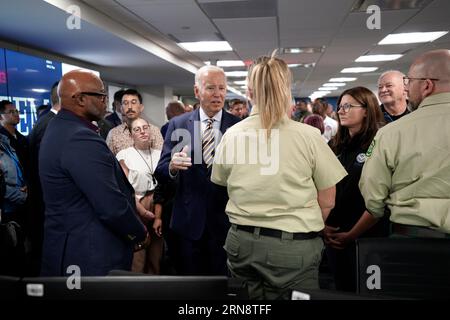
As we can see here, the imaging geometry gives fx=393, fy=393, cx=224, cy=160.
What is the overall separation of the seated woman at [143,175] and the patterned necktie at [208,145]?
0.86 meters

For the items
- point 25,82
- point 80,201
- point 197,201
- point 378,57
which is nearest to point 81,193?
point 80,201

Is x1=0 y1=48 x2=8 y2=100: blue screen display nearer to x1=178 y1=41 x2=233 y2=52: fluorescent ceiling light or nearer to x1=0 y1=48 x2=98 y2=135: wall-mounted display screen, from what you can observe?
x1=0 y1=48 x2=98 y2=135: wall-mounted display screen

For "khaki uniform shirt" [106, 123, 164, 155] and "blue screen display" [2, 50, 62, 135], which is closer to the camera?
"khaki uniform shirt" [106, 123, 164, 155]

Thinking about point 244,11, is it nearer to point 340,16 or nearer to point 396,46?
point 340,16

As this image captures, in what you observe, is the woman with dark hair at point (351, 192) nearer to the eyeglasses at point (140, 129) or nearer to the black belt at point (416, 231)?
the black belt at point (416, 231)

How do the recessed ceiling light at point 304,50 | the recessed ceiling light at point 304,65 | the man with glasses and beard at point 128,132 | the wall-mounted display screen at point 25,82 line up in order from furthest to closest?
the recessed ceiling light at point 304,65, the recessed ceiling light at point 304,50, the wall-mounted display screen at point 25,82, the man with glasses and beard at point 128,132

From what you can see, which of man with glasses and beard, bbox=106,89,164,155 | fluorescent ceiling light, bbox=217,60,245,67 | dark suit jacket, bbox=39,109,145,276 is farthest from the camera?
fluorescent ceiling light, bbox=217,60,245,67

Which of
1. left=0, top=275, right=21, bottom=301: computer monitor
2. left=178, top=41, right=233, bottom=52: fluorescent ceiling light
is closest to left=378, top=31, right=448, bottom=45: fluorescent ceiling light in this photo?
left=178, top=41, right=233, bottom=52: fluorescent ceiling light

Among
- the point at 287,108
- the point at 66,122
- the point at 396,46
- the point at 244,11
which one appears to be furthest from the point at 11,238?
the point at 396,46

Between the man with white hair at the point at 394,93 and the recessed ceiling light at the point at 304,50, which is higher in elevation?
the recessed ceiling light at the point at 304,50

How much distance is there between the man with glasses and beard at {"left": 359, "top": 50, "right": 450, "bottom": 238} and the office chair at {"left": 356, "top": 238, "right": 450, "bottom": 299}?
22 cm

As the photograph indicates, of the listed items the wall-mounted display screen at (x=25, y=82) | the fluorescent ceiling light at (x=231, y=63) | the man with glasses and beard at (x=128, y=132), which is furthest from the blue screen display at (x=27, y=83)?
the fluorescent ceiling light at (x=231, y=63)

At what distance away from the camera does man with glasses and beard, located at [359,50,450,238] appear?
140cm

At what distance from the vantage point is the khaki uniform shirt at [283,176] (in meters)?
1.36
